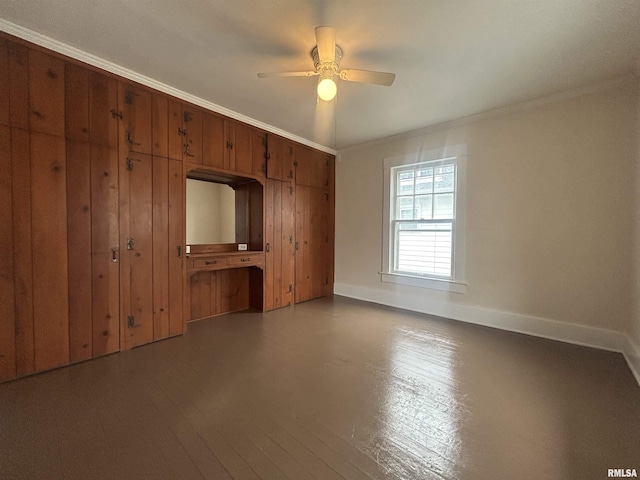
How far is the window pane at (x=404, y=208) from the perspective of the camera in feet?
13.4

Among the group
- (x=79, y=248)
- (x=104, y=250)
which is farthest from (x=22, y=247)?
(x=104, y=250)

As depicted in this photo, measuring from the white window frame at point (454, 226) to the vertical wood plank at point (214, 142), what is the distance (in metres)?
2.50

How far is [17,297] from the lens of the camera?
204 cm

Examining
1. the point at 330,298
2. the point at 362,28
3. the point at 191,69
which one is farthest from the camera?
the point at 330,298

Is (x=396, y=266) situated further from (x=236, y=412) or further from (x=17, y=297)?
(x=17, y=297)

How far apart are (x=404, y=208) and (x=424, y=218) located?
37cm

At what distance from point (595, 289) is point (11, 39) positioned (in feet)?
18.5

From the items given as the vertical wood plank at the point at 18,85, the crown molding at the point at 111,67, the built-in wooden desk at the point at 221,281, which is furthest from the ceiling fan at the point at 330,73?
the built-in wooden desk at the point at 221,281

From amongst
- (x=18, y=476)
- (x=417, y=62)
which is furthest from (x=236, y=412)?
(x=417, y=62)

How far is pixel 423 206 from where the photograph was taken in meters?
3.94

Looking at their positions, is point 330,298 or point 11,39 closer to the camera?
point 11,39

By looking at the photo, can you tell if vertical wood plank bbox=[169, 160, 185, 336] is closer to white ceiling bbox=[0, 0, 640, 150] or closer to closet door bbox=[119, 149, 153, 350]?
closet door bbox=[119, 149, 153, 350]

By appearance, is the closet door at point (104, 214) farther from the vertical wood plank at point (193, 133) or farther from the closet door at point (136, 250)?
the vertical wood plank at point (193, 133)

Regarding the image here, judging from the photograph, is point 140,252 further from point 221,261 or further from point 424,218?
point 424,218
